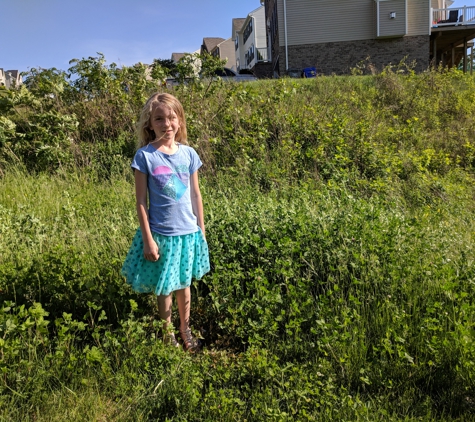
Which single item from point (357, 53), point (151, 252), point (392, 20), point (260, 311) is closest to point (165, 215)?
point (151, 252)

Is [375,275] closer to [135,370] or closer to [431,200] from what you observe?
[135,370]

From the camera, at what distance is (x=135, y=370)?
9.14ft

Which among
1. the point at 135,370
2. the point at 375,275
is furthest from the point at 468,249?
the point at 135,370

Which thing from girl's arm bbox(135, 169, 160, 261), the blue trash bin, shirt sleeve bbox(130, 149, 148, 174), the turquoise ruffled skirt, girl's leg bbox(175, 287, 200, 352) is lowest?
girl's leg bbox(175, 287, 200, 352)

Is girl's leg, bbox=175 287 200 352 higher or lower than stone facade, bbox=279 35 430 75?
lower

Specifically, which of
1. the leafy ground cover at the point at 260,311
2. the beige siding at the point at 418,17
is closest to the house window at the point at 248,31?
the beige siding at the point at 418,17

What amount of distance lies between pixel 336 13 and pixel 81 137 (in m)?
19.7

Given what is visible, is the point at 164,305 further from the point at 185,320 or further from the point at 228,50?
the point at 228,50

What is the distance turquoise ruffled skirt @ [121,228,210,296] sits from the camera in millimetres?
2971

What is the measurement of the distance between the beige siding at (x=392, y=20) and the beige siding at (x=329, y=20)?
590mm

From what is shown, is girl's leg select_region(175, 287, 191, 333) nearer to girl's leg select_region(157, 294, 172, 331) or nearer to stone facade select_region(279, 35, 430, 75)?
girl's leg select_region(157, 294, 172, 331)

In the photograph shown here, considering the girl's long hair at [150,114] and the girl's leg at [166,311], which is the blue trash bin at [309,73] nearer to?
the girl's long hair at [150,114]

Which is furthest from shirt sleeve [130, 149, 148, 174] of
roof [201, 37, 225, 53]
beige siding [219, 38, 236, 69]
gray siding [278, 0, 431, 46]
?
roof [201, 37, 225, 53]

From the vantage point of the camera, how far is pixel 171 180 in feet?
9.91
